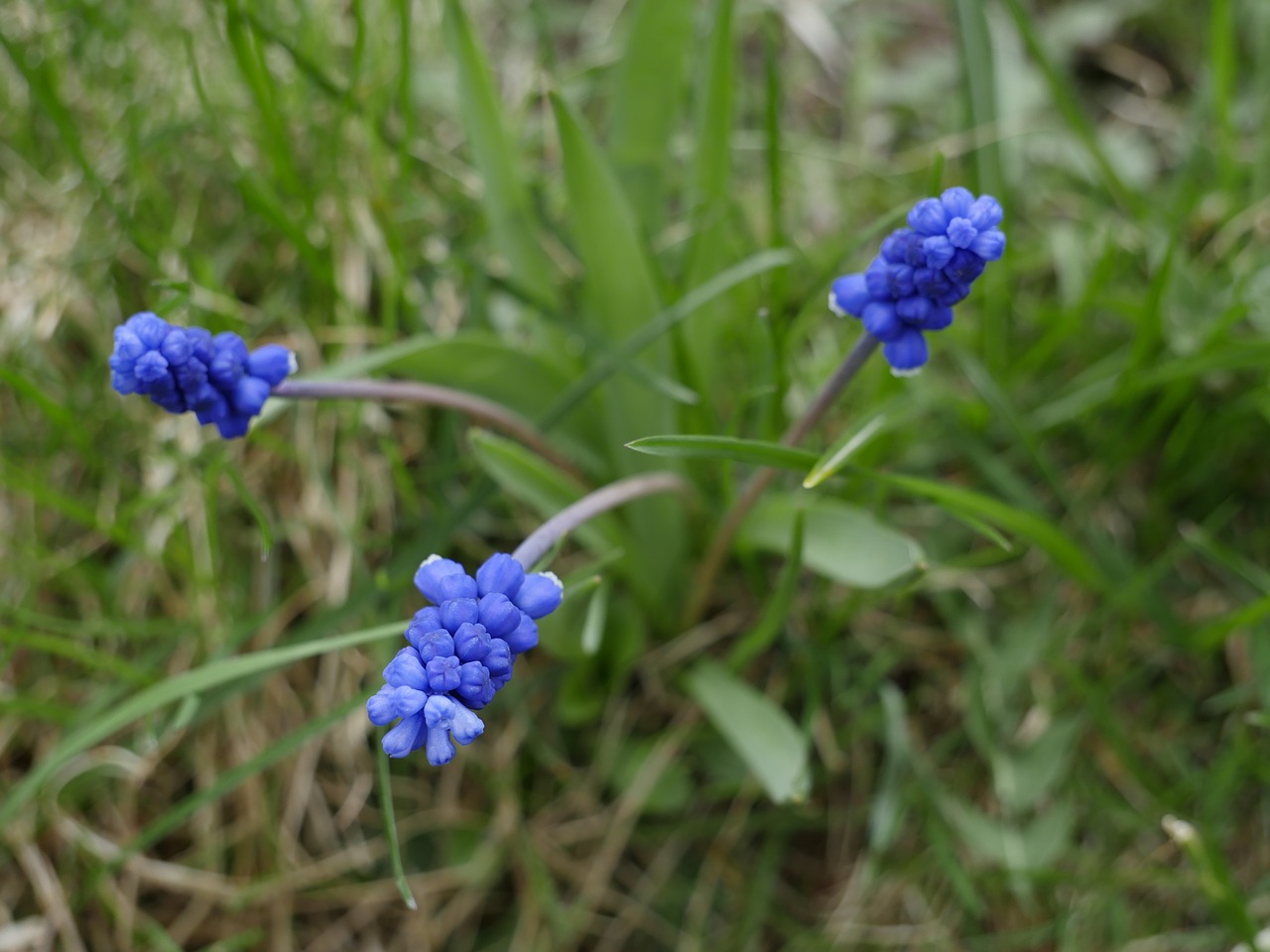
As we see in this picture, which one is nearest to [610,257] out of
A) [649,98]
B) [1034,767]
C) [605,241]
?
[605,241]

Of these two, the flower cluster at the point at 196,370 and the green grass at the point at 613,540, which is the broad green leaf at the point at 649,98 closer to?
the green grass at the point at 613,540

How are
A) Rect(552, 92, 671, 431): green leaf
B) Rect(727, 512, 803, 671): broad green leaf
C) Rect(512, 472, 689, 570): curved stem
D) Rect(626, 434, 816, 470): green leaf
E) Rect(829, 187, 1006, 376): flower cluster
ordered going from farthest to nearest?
1. Rect(552, 92, 671, 431): green leaf
2. Rect(727, 512, 803, 671): broad green leaf
3. Rect(626, 434, 816, 470): green leaf
4. Rect(512, 472, 689, 570): curved stem
5. Rect(829, 187, 1006, 376): flower cluster

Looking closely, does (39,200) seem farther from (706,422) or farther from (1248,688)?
(1248,688)

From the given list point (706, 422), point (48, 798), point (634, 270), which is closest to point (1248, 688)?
point (706, 422)

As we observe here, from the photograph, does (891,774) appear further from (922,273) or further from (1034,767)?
(922,273)

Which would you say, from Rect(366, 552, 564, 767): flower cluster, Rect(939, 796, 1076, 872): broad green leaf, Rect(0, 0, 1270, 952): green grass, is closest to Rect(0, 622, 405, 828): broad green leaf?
Rect(0, 0, 1270, 952): green grass

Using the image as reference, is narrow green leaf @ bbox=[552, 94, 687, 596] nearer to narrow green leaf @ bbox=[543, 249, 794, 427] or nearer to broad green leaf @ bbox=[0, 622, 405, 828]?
narrow green leaf @ bbox=[543, 249, 794, 427]

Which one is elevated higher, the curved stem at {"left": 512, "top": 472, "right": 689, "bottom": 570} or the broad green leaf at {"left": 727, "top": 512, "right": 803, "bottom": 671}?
the curved stem at {"left": 512, "top": 472, "right": 689, "bottom": 570}
